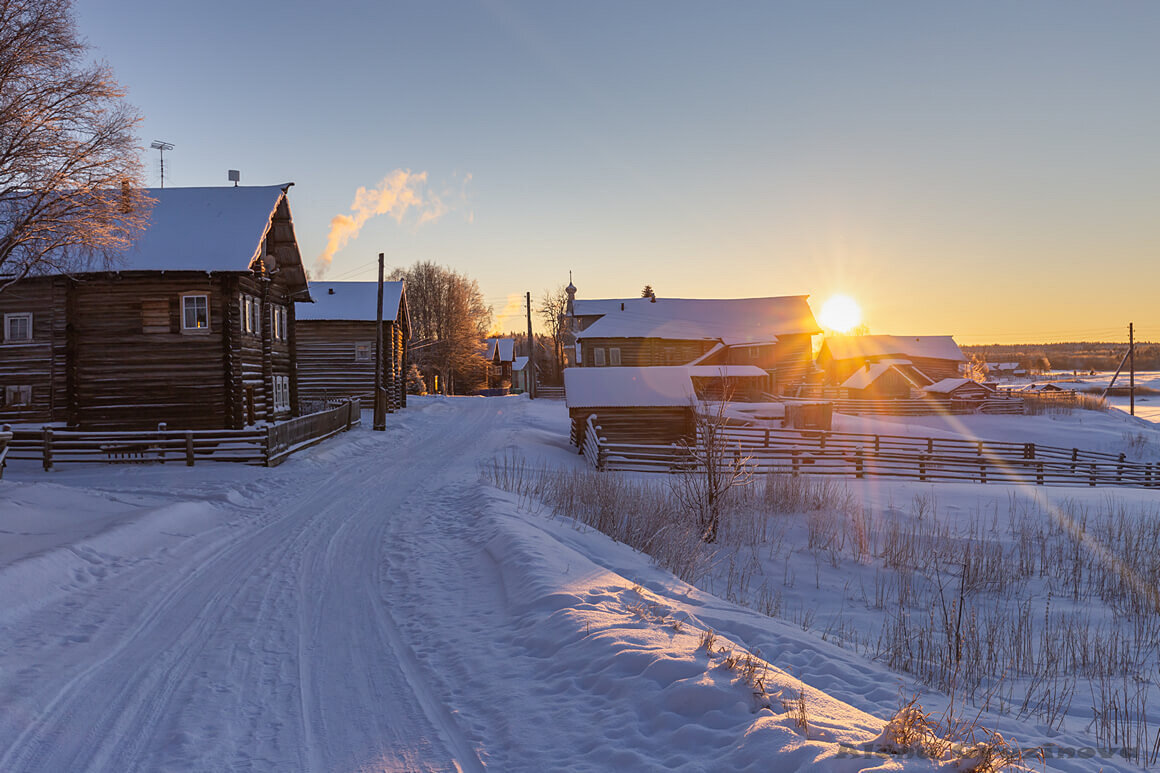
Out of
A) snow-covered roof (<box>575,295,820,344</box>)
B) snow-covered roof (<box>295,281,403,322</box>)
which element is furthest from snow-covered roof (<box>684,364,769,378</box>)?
snow-covered roof (<box>295,281,403,322</box>)

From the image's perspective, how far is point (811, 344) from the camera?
5497cm

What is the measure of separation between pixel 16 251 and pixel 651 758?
20.0 metres

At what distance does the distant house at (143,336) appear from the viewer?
71.9ft

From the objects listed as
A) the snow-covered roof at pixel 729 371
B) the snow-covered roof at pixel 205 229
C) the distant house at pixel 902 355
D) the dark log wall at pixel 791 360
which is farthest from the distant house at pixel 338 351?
the distant house at pixel 902 355

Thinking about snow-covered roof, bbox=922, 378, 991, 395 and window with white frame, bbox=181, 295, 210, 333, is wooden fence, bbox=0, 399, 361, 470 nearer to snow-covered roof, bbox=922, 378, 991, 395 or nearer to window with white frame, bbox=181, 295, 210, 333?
window with white frame, bbox=181, 295, 210, 333

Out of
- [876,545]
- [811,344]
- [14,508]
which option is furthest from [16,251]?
[811,344]

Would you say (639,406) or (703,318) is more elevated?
(703,318)

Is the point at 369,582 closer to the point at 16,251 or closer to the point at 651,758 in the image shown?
the point at 651,758

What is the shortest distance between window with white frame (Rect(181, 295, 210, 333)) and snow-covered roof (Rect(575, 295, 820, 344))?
30.6 metres

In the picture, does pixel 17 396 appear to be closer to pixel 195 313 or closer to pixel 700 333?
pixel 195 313

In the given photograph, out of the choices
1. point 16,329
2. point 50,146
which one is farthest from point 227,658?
point 16,329

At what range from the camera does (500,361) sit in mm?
82562

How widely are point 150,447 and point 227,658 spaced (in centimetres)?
1730

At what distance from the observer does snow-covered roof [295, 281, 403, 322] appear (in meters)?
40.1
